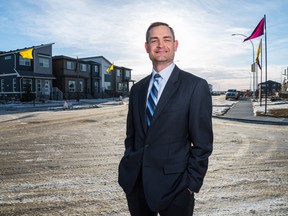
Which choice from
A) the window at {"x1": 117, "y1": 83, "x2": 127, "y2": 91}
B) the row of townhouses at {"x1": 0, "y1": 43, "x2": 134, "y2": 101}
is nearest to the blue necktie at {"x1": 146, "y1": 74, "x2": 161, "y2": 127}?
the row of townhouses at {"x1": 0, "y1": 43, "x2": 134, "y2": 101}

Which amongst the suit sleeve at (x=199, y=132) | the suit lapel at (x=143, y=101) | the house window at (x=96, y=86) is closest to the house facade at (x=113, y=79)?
the house window at (x=96, y=86)

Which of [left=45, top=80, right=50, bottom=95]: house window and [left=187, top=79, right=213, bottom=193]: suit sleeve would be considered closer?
[left=187, top=79, right=213, bottom=193]: suit sleeve

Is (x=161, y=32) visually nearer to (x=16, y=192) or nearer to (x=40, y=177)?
(x=16, y=192)

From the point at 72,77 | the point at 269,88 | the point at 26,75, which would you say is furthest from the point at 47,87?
the point at 269,88

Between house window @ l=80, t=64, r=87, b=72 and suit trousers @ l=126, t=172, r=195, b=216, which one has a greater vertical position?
house window @ l=80, t=64, r=87, b=72

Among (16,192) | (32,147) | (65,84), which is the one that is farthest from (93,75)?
(16,192)

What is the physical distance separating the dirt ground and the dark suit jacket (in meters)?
1.88

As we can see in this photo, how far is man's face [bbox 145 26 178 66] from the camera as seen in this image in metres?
2.36

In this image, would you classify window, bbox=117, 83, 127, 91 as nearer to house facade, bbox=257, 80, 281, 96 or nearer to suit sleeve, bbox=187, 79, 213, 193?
house facade, bbox=257, 80, 281, 96

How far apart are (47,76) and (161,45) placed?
44699 millimetres

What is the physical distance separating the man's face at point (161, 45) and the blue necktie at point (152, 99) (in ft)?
0.52

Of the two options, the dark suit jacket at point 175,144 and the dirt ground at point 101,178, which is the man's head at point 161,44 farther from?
the dirt ground at point 101,178

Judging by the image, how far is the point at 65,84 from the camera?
4800cm

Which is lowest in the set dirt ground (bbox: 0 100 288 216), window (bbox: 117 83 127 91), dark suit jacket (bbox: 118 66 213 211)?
dirt ground (bbox: 0 100 288 216)
